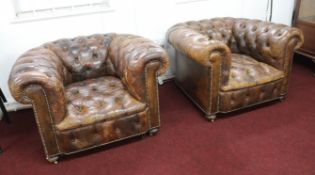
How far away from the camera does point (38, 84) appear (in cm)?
172

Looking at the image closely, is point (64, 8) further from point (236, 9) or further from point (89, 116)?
point (236, 9)

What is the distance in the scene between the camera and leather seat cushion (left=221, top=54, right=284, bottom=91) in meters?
2.28

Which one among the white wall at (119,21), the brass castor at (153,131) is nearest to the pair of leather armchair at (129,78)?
the brass castor at (153,131)

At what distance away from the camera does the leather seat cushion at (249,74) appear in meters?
2.28

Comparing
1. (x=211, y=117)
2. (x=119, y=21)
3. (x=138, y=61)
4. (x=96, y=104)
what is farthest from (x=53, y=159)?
(x=119, y=21)

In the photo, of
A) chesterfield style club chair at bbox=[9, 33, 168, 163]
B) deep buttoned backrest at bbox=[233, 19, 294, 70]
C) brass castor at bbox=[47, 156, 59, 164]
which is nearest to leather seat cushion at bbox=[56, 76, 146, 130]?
chesterfield style club chair at bbox=[9, 33, 168, 163]

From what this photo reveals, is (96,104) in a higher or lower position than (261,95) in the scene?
higher

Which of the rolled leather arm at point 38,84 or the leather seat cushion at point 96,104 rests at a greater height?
the rolled leather arm at point 38,84

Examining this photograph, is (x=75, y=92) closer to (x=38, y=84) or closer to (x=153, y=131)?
(x=38, y=84)

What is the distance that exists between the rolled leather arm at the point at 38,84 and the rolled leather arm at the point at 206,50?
3.40 ft

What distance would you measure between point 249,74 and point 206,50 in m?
0.55

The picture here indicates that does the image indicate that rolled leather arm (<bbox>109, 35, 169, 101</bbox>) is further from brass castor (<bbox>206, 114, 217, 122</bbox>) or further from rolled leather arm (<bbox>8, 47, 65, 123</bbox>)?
brass castor (<bbox>206, 114, 217, 122</bbox>)

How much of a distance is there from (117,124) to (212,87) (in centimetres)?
81

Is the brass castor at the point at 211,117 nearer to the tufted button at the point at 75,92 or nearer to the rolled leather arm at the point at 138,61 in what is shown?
the rolled leather arm at the point at 138,61
